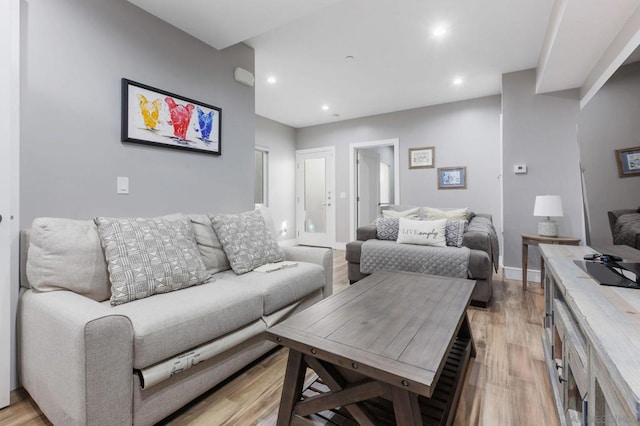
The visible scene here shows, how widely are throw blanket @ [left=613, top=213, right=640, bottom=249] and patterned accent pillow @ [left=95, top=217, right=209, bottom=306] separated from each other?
2136 millimetres

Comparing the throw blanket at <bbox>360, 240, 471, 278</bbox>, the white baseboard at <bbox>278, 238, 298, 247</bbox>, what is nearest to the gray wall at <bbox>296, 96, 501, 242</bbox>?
the throw blanket at <bbox>360, 240, 471, 278</bbox>

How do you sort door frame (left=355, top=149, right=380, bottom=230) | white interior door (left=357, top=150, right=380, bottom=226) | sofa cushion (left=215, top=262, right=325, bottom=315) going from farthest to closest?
1. white interior door (left=357, top=150, right=380, bottom=226)
2. door frame (left=355, top=149, right=380, bottom=230)
3. sofa cushion (left=215, top=262, right=325, bottom=315)

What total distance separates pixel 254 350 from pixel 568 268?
1713 mm

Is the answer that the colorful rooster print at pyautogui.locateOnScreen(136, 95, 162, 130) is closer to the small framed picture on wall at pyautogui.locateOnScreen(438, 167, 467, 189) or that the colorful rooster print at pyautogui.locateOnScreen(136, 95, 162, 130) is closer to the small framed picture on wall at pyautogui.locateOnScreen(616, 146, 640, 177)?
the small framed picture on wall at pyautogui.locateOnScreen(616, 146, 640, 177)

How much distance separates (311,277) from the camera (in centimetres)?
219

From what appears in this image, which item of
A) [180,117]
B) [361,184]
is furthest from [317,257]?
[361,184]

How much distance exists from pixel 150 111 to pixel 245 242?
3.88ft

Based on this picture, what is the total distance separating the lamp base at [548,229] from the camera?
310 centimetres

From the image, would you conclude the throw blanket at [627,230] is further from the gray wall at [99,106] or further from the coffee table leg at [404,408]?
the gray wall at [99,106]

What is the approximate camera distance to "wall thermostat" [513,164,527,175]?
139 inches

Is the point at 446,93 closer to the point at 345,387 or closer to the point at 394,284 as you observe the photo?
the point at 394,284

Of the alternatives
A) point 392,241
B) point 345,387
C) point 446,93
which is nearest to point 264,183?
point 392,241

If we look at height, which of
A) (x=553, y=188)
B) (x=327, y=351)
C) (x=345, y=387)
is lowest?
(x=345, y=387)

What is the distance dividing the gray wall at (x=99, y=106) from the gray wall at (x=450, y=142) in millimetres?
3334
